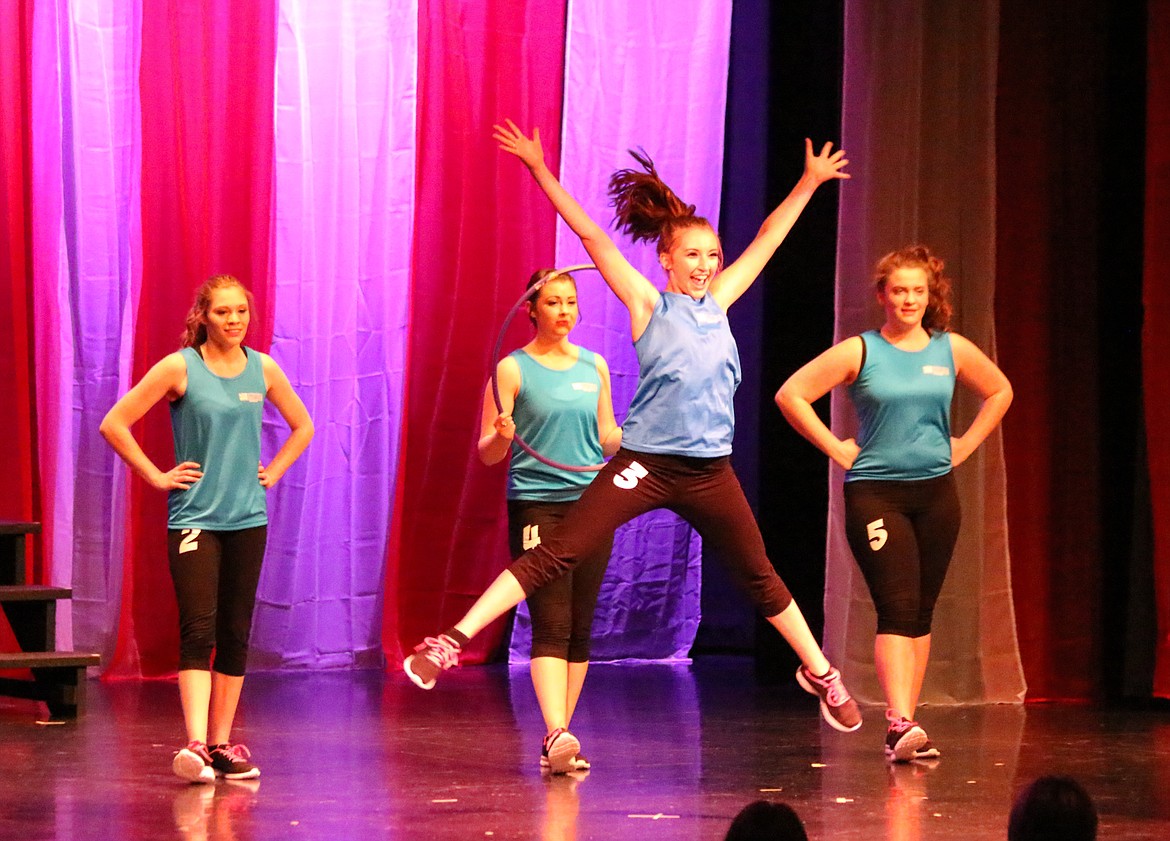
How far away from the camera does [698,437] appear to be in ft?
13.5

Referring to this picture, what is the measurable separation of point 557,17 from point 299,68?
121cm

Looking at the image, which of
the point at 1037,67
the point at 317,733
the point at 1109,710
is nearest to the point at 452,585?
the point at 317,733

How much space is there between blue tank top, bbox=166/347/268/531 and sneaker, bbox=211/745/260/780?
59cm

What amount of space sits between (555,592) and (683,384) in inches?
31.3

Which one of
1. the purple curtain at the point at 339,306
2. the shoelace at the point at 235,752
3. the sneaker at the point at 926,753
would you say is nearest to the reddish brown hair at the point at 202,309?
the shoelace at the point at 235,752

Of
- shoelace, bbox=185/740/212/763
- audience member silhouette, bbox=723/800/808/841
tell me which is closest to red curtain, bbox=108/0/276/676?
shoelace, bbox=185/740/212/763

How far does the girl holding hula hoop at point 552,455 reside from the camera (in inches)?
179

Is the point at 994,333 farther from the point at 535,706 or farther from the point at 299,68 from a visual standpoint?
the point at 299,68

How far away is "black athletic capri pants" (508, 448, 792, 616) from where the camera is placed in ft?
13.3

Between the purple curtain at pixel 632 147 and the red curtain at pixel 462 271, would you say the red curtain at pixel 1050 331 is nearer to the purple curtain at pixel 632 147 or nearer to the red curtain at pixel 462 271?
the purple curtain at pixel 632 147

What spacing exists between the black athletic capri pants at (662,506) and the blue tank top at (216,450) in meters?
0.77

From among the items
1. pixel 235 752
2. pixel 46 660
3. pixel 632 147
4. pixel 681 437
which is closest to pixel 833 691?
pixel 681 437

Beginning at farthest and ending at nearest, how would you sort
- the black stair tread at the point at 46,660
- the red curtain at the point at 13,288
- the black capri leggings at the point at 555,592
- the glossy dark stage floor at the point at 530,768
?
the red curtain at the point at 13,288 → the black stair tread at the point at 46,660 → the black capri leggings at the point at 555,592 → the glossy dark stage floor at the point at 530,768

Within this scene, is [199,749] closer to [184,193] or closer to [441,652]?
[441,652]
